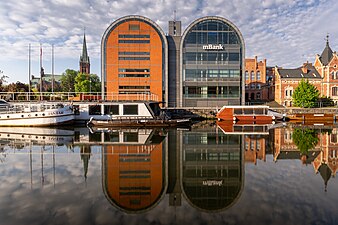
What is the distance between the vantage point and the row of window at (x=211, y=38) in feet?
137

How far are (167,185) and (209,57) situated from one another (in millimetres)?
36889

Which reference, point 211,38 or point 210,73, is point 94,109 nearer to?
point 210,73

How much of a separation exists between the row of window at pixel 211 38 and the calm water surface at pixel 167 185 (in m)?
31.7

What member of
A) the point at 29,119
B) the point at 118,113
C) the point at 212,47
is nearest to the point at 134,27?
the point at 212,47

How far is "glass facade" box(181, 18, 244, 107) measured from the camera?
41.8 m

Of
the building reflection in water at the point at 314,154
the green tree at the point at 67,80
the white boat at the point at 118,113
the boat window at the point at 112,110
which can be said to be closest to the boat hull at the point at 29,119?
the white boat at the point at 118,113

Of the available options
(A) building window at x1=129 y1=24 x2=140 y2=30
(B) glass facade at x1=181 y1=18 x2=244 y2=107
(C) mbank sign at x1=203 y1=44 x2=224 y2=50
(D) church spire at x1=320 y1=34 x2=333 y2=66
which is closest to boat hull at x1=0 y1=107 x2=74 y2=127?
(A) building window at x1=129 y1=24 x2=140 y2=30

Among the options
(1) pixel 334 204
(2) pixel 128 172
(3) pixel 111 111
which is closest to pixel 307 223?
(1) pixel 334 204

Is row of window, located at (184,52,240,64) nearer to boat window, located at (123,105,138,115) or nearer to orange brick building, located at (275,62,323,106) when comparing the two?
orange brick building, located at (275,62,323,106)

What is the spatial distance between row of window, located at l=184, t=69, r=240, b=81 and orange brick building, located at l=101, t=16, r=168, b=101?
6.07 meters

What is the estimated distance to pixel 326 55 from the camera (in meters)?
56.3

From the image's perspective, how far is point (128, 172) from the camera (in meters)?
9.64

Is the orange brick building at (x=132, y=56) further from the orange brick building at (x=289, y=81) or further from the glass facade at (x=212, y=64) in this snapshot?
the orange brick building at (x=289, y=81)

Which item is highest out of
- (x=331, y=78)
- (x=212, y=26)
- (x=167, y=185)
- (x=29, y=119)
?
(x=212, y=26)
